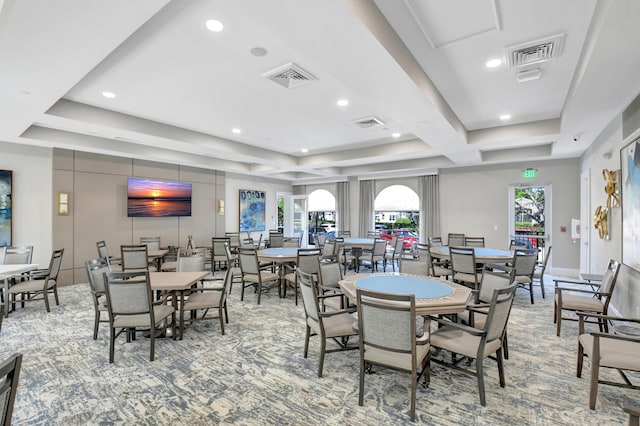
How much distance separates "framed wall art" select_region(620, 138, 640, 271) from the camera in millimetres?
3447

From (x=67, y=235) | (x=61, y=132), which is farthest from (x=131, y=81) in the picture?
(x=67, y=235)

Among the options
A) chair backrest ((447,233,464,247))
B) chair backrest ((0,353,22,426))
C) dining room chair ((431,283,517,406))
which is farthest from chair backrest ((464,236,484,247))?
chair backrest ((0,353,22,426))

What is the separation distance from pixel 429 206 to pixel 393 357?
7.65 metres

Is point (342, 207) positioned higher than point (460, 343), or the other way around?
point (342, 207)

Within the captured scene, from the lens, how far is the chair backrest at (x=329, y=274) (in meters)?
4.02

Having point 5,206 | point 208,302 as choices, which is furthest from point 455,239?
point 5,206

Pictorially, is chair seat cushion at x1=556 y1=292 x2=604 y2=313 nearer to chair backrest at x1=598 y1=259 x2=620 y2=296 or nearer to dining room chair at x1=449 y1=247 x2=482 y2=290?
chair backrest at x1=598 y1=259 x2=620 y2=296

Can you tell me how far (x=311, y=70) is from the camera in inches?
141

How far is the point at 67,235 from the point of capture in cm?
659

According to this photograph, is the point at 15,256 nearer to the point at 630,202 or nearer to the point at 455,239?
the point at 455,239

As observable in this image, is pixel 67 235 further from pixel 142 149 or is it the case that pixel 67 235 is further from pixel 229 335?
pixel 229 335

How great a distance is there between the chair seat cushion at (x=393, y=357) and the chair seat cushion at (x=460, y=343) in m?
0.19

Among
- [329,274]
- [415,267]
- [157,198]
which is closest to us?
[329,274]

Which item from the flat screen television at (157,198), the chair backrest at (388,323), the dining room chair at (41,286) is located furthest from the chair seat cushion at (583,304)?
the flat screen television at (157,198)
